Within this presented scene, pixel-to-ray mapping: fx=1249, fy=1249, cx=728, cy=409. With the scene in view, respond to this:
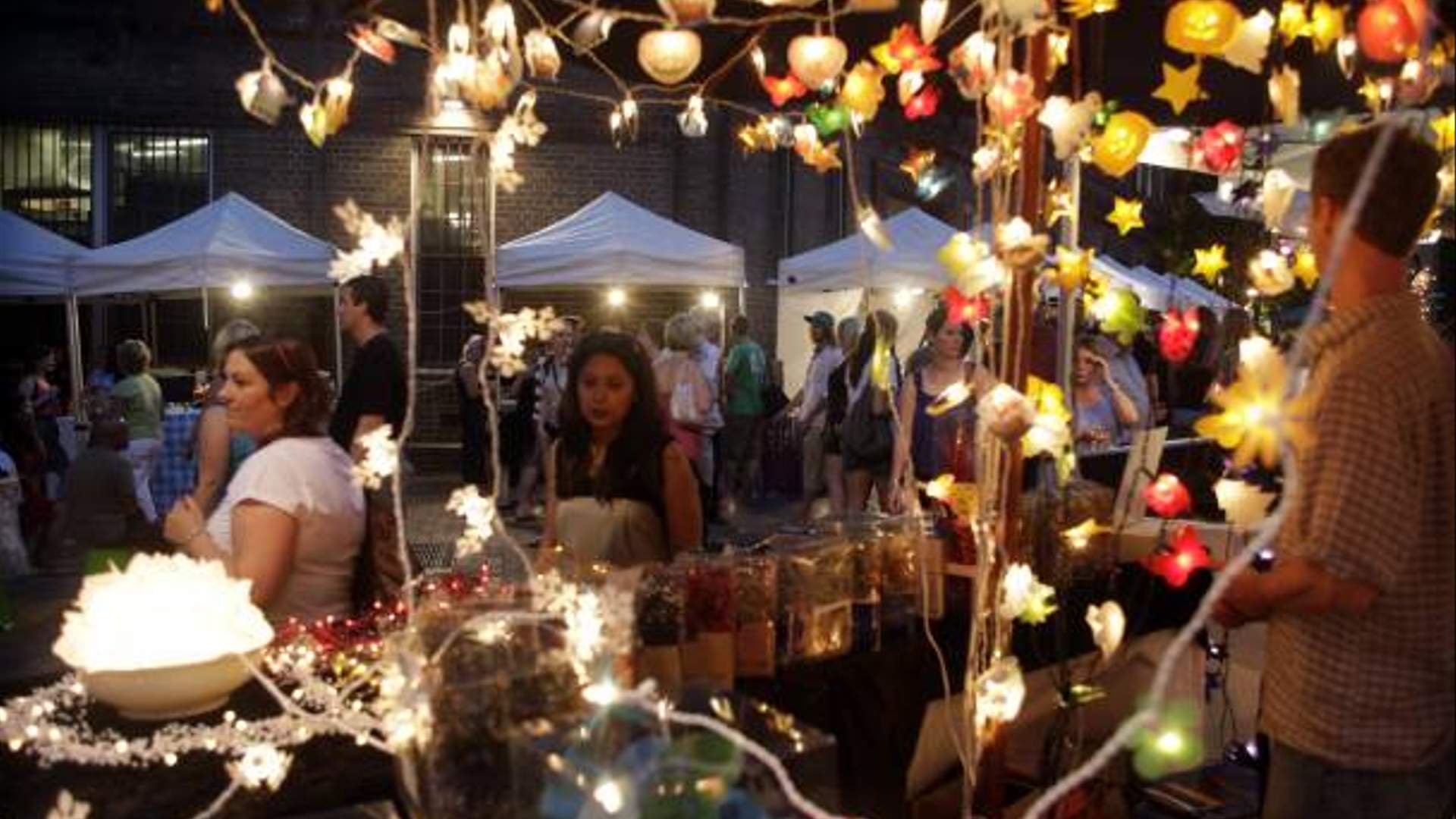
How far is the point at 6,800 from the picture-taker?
79.5 inches

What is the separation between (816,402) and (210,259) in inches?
190

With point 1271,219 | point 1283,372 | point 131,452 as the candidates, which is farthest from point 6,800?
point 131,452

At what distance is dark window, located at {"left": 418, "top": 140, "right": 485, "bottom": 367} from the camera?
13.7 m

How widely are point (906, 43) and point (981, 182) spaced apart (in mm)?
379

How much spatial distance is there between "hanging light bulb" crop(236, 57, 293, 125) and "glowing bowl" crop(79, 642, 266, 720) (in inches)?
41.7

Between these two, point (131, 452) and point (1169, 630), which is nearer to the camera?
point (1169, 630)

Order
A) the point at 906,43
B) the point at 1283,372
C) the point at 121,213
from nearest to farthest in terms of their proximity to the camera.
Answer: the point at 1283,372 → the point at 906,43 → the point at 121,213

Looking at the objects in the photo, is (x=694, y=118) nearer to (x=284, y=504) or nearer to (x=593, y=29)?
(x=593, y=29)

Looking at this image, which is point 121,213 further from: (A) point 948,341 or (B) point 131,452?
(A) point 948,341

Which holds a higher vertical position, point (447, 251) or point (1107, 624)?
point (447, 251)

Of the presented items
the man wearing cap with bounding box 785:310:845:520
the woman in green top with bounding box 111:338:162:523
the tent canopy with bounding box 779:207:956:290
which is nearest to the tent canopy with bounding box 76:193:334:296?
the woman in green top with bounding box 111:338:162:523

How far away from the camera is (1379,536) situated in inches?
72.6

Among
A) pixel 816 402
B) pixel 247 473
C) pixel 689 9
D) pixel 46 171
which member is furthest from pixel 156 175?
pixel 689 9

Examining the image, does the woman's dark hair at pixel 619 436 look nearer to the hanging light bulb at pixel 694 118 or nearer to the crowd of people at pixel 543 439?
the crowd of people at pixel 543 439
